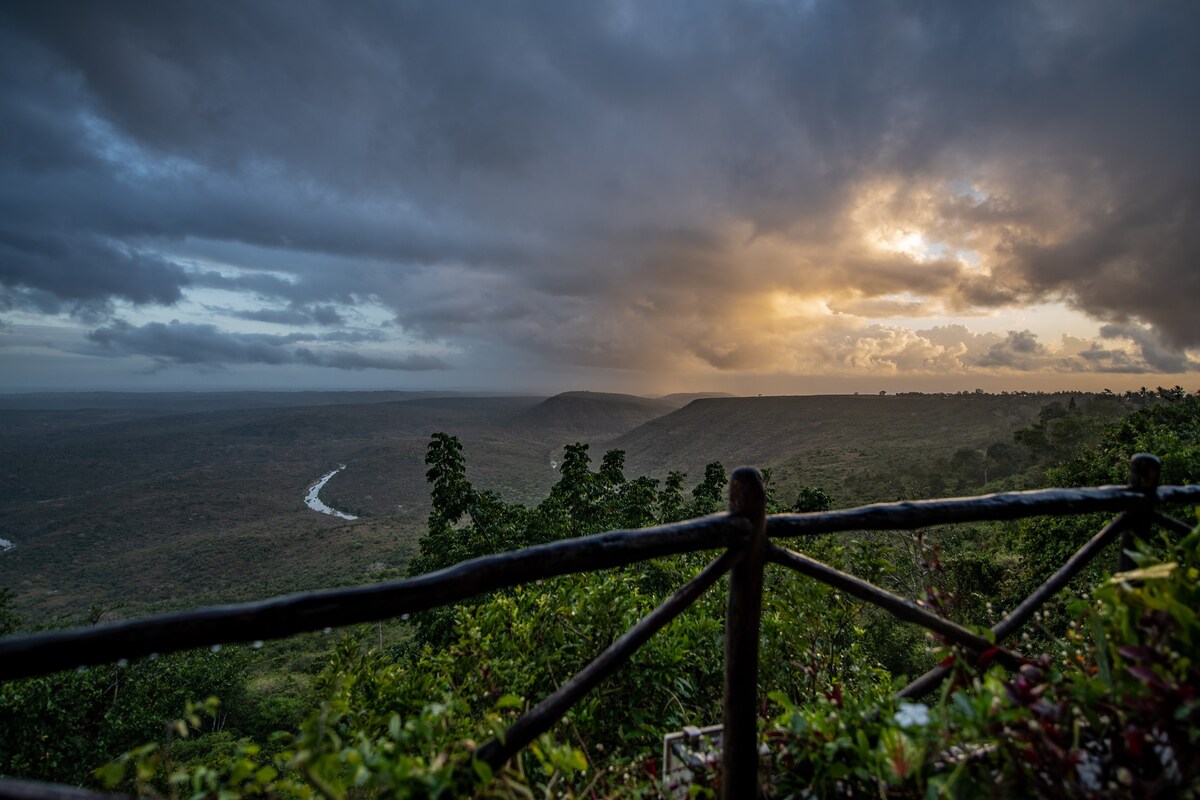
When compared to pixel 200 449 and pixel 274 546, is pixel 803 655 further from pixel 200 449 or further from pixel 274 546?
pixel 200 449

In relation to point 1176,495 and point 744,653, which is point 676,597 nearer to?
point 744,653

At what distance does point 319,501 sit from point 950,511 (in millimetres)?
128659

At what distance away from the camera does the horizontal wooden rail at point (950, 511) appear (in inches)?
86.0

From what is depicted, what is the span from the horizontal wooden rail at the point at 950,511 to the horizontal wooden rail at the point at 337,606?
329mm

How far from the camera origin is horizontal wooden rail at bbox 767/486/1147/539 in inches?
86.0

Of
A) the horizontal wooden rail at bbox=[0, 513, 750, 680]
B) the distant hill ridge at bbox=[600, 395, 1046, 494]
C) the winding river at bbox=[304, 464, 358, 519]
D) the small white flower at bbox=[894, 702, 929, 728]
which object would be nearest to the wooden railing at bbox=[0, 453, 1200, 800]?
the horizontal wooden rail at bbox=[0, 513, 750, 680]

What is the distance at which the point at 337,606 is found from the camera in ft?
5.15

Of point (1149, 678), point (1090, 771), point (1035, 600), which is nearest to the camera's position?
point (1149, 678)

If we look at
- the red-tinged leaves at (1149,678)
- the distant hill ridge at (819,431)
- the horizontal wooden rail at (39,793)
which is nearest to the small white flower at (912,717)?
the red-tinged leaves at (1149,678)

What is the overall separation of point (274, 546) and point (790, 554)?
91695 millimetres

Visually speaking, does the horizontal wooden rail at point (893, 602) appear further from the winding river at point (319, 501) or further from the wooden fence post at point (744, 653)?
the winding river at point (319, 501)

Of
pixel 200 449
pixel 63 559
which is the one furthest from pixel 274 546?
pixel 200 449

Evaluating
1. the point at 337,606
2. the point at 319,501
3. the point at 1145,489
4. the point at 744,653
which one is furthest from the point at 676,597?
the point at 319,501

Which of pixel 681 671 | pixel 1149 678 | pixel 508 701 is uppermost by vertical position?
pixel 1149 678
